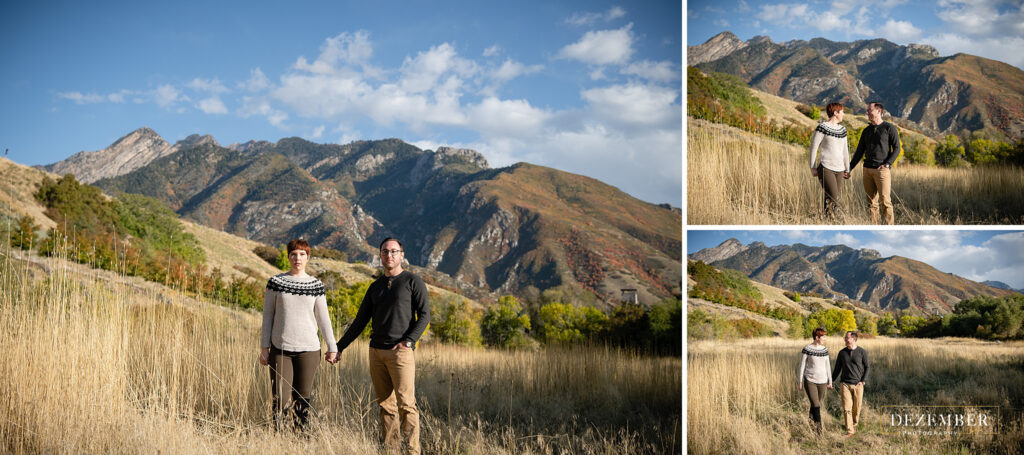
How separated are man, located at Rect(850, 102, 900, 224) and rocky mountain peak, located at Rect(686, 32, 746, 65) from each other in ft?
2.81

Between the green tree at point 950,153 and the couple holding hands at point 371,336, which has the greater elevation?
the green tree at point 950,153

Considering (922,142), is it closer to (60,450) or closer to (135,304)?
(60,450)

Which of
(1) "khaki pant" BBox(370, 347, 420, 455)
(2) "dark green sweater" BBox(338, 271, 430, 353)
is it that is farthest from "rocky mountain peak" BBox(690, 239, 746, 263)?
(1) "khaki pant" BBox(370, 347, 420, 455)

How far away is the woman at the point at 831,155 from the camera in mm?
3156

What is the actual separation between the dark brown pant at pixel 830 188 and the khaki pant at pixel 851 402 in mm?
954

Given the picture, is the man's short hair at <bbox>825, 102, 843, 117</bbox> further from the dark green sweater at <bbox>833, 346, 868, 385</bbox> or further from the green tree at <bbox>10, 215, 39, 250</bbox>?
the green tree at <bbox>10, 215, 39, 250</bbox>

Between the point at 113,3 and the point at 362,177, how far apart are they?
1163 inches

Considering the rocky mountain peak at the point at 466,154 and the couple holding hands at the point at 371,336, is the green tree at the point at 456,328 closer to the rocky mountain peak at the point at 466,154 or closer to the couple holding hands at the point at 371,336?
the couple holding hands at the point at 371,336

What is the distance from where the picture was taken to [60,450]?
9.66ft

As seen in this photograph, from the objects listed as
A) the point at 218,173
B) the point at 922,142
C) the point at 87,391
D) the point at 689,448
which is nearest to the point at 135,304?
the point at 87,391

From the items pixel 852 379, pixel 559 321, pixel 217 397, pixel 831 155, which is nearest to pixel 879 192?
pixel 831 155

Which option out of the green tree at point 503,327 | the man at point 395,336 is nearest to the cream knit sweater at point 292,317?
the man at point 395,336

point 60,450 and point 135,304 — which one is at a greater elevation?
point 135,304

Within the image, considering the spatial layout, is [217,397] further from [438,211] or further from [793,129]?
[438,211]
